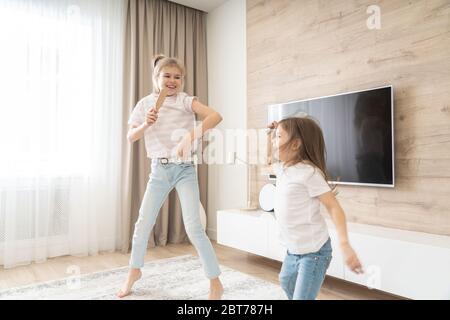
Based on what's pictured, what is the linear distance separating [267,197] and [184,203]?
4.14 ft

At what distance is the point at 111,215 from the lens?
11.1 feet

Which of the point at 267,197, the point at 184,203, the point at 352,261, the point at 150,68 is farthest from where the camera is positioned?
the point at 150,68

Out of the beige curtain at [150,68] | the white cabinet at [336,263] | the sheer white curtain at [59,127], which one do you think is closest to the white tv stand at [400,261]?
the white cabinet at [336,263]

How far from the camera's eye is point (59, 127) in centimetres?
311

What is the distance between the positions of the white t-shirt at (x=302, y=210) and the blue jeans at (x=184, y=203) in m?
0.69

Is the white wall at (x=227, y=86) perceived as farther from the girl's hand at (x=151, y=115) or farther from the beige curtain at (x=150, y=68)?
the girl's hand at (x=151, y=115)

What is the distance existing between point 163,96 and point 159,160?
0.35 metres

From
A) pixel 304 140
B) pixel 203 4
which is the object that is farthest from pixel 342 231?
pixel 203 4

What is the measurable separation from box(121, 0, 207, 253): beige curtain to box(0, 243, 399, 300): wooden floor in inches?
11.3

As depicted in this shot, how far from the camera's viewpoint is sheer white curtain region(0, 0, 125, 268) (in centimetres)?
289

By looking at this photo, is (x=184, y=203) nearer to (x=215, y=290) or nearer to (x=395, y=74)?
(x=215, y=290)

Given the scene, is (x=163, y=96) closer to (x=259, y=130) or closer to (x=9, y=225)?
(x=259, y=130)

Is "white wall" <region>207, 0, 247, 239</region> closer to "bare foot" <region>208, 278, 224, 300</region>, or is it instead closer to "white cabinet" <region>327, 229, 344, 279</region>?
"white cabinet" <region>327, 229, 344, 279</region>

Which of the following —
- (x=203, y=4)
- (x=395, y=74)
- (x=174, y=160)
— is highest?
(x=203, y=4)
